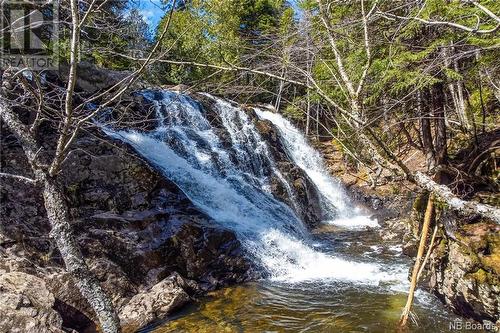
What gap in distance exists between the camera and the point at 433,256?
17.6ft

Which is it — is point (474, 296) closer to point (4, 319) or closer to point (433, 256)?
point (433, 256)

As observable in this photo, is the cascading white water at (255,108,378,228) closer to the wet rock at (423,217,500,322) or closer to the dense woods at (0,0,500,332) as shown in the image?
the dense woods at (0,0,500,332)

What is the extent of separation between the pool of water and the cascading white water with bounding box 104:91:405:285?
1.78ft

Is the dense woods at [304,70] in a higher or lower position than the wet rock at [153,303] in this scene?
higher

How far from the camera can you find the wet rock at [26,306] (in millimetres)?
4484

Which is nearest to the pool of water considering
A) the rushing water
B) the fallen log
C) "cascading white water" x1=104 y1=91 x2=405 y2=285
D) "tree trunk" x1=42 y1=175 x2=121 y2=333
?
the rushing water

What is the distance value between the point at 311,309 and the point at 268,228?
3.56 metres

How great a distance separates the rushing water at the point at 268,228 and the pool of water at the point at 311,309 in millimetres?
18

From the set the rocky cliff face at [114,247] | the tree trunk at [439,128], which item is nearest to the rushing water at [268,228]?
the rocky cliff face at [114,247]

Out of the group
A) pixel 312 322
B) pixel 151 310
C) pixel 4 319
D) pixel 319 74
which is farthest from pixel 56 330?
pixel 319 74

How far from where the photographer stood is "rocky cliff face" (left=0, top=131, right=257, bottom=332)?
5.40 m

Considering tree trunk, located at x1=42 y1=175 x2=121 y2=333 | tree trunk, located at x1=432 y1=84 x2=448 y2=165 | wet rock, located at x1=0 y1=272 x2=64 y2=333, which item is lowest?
wet rock, located at x1=0 y1=272 x2=64 y2=333

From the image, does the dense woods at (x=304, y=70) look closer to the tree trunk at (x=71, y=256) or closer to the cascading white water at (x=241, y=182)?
the tree trunk at (x=71, y=256)

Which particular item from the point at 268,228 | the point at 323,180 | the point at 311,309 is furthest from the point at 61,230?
the point at 323,180
